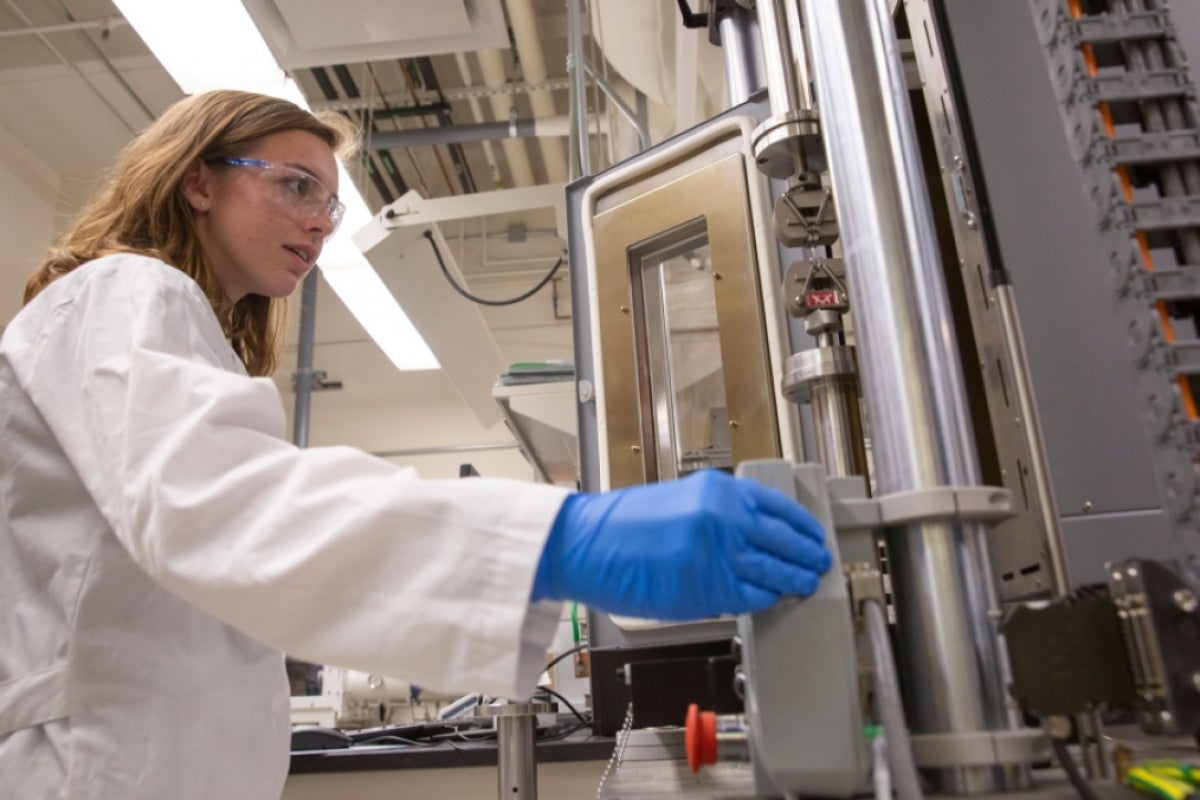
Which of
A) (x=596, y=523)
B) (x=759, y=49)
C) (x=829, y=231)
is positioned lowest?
(x=596, y=523)

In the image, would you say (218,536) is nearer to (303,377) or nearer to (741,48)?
(741,48)

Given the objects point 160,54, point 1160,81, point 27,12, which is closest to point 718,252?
point 1160,81

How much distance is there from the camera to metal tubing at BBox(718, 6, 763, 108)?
5.64 feet

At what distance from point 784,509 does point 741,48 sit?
1419mm

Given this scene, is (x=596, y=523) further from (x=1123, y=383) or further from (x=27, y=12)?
(x=27, y=12)

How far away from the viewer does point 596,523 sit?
0.59 metres

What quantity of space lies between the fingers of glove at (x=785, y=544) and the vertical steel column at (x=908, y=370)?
0.10 meters

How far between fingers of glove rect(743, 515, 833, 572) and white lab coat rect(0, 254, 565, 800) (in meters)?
0.14

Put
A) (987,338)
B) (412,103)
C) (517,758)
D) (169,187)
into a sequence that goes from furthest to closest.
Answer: (412,103)
(517,758)
(169,187)
(987,338)

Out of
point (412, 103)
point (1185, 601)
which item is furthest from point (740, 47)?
point (412, 103)

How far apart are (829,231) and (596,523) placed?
508 mm

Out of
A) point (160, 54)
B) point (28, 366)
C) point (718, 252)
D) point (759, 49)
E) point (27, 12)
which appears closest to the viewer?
point (28, 366)

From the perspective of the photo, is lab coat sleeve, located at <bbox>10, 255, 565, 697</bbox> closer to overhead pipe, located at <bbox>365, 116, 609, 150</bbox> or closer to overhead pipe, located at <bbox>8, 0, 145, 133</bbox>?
overhead pipe, located at <bbox>365, 116, 609, 150</bbox>

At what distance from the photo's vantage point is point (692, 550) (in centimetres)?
56
